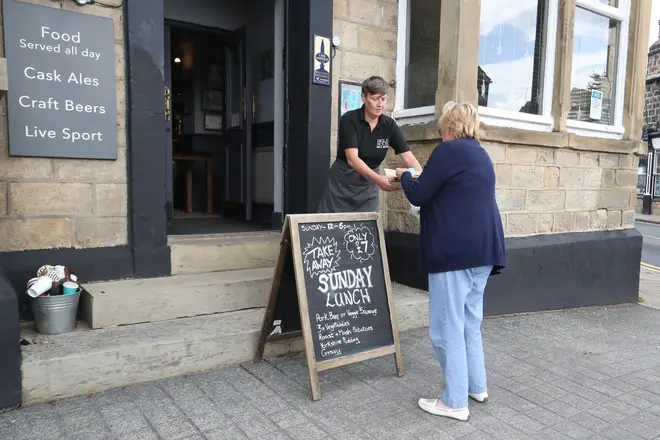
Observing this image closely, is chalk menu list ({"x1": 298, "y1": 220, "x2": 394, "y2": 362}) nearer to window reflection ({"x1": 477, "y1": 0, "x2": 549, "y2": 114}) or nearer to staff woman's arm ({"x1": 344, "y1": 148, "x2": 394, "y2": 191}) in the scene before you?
staff woman's arm ({"x1": 344, "y1": 148, "x2": 394, "y2": 191})

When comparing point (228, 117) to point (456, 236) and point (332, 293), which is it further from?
point (456, 236)

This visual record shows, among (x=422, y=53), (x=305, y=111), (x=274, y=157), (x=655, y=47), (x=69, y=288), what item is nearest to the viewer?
(x=69, y=288)

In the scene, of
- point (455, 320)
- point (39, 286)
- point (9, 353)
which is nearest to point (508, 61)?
point (455, 320)

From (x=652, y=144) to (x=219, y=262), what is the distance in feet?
79.8

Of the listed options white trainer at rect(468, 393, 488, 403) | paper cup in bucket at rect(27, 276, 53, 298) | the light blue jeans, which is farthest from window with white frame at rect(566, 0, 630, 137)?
paper cup in bucket at rect(27, 276, 53, 298)

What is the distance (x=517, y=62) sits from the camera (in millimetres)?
5359

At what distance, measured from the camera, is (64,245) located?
3697mm

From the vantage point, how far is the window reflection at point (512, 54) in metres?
5.09

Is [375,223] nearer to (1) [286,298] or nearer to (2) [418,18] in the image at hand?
(1) [286,298]

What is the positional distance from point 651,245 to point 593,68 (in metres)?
8.85

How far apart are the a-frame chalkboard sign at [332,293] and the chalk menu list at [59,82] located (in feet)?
5.62

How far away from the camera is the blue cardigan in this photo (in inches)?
106

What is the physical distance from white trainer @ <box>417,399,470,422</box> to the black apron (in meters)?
1.49

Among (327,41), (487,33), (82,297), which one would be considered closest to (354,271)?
(82,297)
